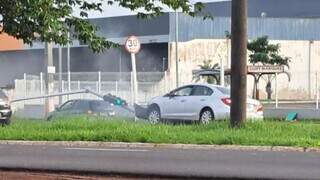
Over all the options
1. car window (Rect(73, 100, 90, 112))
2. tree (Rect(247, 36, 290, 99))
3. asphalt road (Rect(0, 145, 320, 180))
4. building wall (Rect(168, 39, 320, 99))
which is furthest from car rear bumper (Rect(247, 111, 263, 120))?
tree (Rect(247, 36, 290, 99))

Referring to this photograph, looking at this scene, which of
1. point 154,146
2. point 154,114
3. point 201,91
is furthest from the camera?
point 154,114

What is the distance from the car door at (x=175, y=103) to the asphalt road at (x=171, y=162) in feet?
27.9

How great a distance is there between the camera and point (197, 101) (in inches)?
957

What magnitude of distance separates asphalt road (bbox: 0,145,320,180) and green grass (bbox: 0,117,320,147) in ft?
4.64

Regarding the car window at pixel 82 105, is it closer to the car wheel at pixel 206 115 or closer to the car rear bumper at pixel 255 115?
the car wheel at pixel 206 115

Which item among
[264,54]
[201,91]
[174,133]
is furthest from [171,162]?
[264,54]

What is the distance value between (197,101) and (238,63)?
515 centimetres

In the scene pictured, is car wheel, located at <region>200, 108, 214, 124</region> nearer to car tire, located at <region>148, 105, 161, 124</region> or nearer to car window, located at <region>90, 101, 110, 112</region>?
car tire, located at <region>148, 105, 161, 124</region>

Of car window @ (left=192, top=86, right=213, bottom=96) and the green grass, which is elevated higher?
car window @ (left=192, top=86, right=213, bottom=96)

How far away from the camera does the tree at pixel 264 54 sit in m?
48.6

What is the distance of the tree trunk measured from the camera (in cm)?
1922

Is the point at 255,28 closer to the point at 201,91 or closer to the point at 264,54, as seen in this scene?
the point at 264,54

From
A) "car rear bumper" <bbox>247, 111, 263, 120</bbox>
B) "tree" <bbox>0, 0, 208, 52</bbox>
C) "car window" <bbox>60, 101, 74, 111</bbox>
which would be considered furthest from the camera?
"car window" <bbox>60, 101, 74, 111</bbox>

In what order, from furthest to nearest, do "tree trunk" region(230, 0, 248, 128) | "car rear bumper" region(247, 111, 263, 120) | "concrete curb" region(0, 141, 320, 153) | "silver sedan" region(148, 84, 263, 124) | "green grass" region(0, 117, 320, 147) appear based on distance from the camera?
1. "car rear bumper" region(247, 111, 263, 120)
2. "silver sedan" region(148, 84, 263, 124)
3. "tree trunk" region(230, 0, 248, 128)
4. "green grass" region(0, 117, 320, 147)
5. "concrete curb" region(0, 141, 320, 153)
